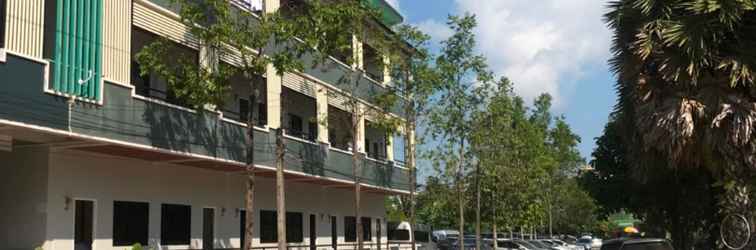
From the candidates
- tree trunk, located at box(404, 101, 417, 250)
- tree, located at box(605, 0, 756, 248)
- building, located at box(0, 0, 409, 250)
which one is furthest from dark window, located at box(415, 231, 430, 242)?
tree, located at box(605, 0, 756, 248)

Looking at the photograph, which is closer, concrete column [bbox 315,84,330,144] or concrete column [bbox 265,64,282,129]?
concrete column [bbox 265,64,282,129]

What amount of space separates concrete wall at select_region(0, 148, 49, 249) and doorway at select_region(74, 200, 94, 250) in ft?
3.50

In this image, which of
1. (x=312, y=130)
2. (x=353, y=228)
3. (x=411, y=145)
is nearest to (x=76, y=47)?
(x=312, y=130)

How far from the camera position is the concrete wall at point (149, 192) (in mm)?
17516

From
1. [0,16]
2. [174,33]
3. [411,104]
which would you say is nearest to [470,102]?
[411,104]

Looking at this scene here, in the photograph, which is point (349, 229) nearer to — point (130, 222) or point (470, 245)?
point (470, 245)

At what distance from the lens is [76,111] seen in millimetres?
16172

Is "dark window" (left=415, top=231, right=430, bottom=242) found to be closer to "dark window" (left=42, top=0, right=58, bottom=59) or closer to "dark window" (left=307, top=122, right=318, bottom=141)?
"dark window" (left=307, top=122, right=318, bottom=141)

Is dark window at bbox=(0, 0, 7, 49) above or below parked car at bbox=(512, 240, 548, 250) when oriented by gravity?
above

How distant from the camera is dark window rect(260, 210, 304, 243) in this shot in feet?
87.4

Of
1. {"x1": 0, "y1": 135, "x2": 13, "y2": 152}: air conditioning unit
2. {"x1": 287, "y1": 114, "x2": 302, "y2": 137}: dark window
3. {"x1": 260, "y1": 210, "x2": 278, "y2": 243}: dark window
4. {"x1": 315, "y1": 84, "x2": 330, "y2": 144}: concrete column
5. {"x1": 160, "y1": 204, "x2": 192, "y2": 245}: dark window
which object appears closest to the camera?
{"x1": 0, "y1": 135, "x2": 13, "y2": 152}: air conditioning unit

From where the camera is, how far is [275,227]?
27.5m

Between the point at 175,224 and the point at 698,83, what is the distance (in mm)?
13170

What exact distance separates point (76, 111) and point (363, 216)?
67.3 ft
